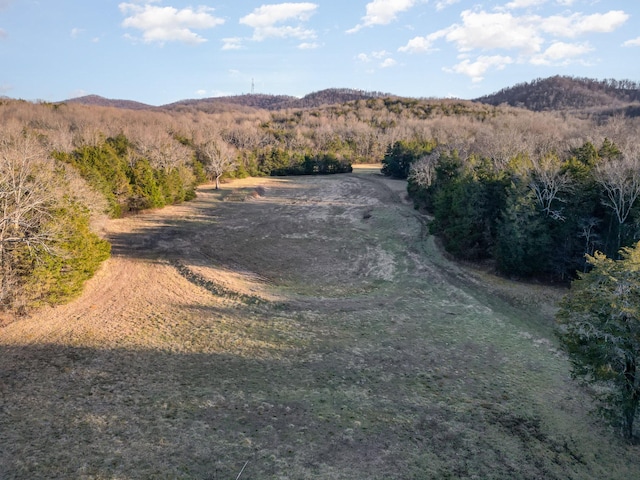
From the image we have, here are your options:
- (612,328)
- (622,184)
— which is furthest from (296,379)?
(622,184)

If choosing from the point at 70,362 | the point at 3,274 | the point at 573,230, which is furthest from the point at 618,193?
the point at 3,274

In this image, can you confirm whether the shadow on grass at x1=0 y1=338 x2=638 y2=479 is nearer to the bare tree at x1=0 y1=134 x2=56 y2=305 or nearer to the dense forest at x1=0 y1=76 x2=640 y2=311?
the bare tree at x1=0 y1=134 x2=56 y2=305

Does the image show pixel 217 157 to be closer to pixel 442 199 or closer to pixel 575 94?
pixel 442 199

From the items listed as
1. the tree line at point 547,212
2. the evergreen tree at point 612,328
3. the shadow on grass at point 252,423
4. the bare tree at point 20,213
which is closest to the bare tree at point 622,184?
the tree line at point 547,212

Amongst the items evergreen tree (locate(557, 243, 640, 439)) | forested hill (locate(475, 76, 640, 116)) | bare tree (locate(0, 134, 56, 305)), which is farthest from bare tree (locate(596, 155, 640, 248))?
forested hill (locate(475, 76, 640, 116))

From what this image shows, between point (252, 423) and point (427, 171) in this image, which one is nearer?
point (252, 423)

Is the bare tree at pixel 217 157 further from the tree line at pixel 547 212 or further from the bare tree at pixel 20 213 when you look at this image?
the tree line at pixel 547 212
